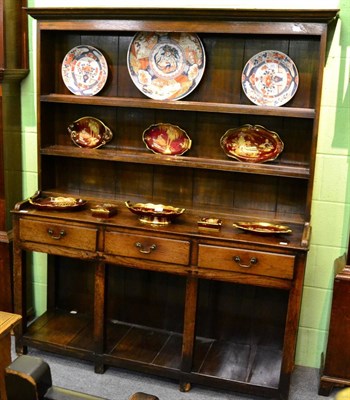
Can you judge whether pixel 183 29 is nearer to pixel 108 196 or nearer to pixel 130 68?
pixel 130 68

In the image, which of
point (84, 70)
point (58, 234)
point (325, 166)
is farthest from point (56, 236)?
point (325, 166)

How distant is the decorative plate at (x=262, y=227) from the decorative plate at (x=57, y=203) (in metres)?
0.86

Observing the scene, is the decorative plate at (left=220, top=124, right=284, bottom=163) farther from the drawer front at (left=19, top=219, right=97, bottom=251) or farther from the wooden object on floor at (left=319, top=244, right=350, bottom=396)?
the drawer front at (left=19, top=219, right=97, bottom=251)

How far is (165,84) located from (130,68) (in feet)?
0.71

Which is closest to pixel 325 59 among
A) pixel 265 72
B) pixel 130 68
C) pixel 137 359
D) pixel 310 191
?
pixel 265 72

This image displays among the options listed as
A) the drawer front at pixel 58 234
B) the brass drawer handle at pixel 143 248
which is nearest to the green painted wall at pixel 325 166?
the drawer front at pixel 58 234

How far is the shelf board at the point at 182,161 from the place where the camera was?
276cm

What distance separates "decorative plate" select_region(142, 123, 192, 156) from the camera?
3.01 m

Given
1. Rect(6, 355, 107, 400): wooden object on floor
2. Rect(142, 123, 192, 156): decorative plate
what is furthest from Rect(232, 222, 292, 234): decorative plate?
Rect(6, 355, 107, 400): wooden object on floor

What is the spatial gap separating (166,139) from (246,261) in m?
0.85

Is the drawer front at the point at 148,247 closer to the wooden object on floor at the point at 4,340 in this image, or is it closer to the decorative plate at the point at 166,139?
the decorative plate at the point at 166,139

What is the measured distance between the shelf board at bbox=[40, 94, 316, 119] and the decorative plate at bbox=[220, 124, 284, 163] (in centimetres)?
17

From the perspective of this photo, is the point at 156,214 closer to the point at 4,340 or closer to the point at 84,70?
the point at 84,70

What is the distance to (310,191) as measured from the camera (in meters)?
2.72
